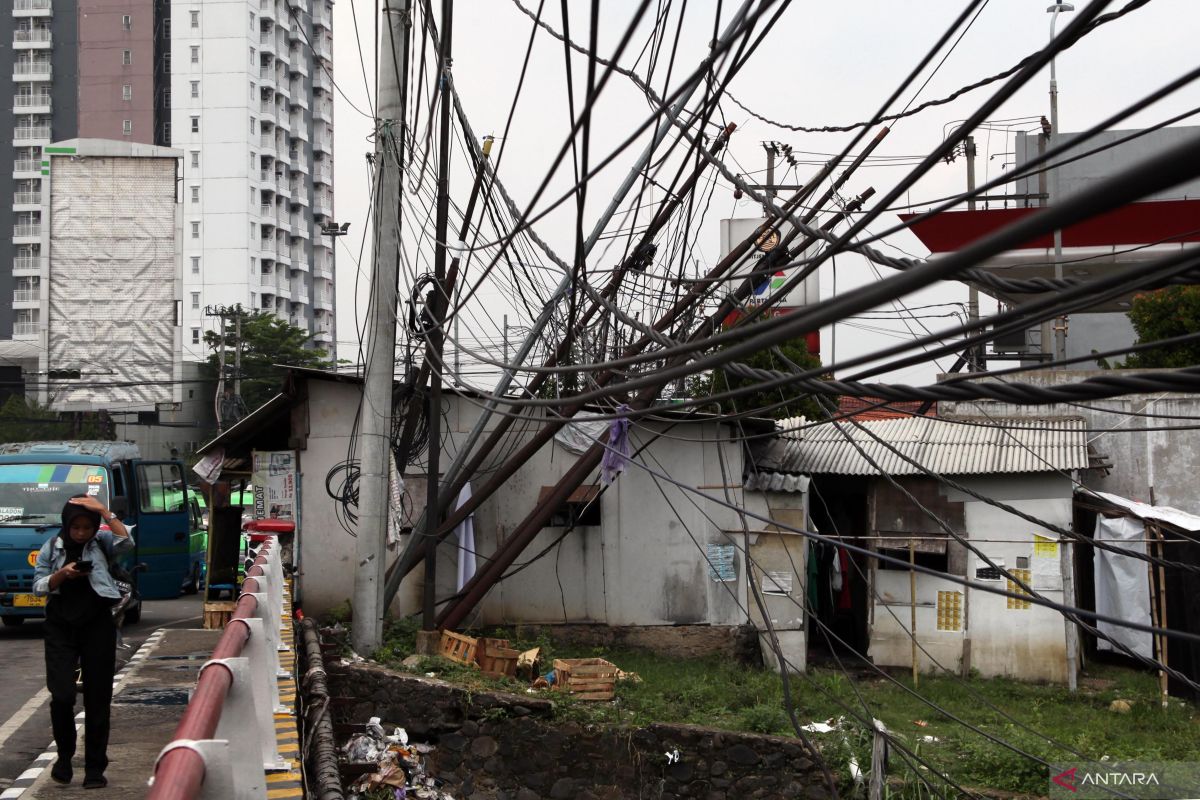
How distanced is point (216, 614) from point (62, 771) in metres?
6.88

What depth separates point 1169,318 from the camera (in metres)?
16.6

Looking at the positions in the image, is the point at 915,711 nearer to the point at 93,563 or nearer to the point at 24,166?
the point at 93,563

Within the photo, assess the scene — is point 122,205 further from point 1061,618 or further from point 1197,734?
point 1197,734

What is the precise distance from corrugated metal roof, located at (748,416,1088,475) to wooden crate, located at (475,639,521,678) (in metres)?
4.84

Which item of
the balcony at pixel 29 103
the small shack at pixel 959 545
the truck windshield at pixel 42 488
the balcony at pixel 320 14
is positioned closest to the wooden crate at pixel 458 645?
the small shack at pixel 959 545

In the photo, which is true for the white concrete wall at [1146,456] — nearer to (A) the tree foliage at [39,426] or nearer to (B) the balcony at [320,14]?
(A) the tree foliage at [39,426]

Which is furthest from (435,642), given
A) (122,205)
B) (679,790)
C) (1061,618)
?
(122,205)

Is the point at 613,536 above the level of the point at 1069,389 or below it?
below

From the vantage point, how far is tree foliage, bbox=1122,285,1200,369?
16006 mm

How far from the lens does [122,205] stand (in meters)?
33.0

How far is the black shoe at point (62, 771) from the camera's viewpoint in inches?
227

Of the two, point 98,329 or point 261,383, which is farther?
point 261,383

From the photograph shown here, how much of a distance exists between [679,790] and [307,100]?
6419 centimetres

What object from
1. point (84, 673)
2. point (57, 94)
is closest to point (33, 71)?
point (57, 94)
